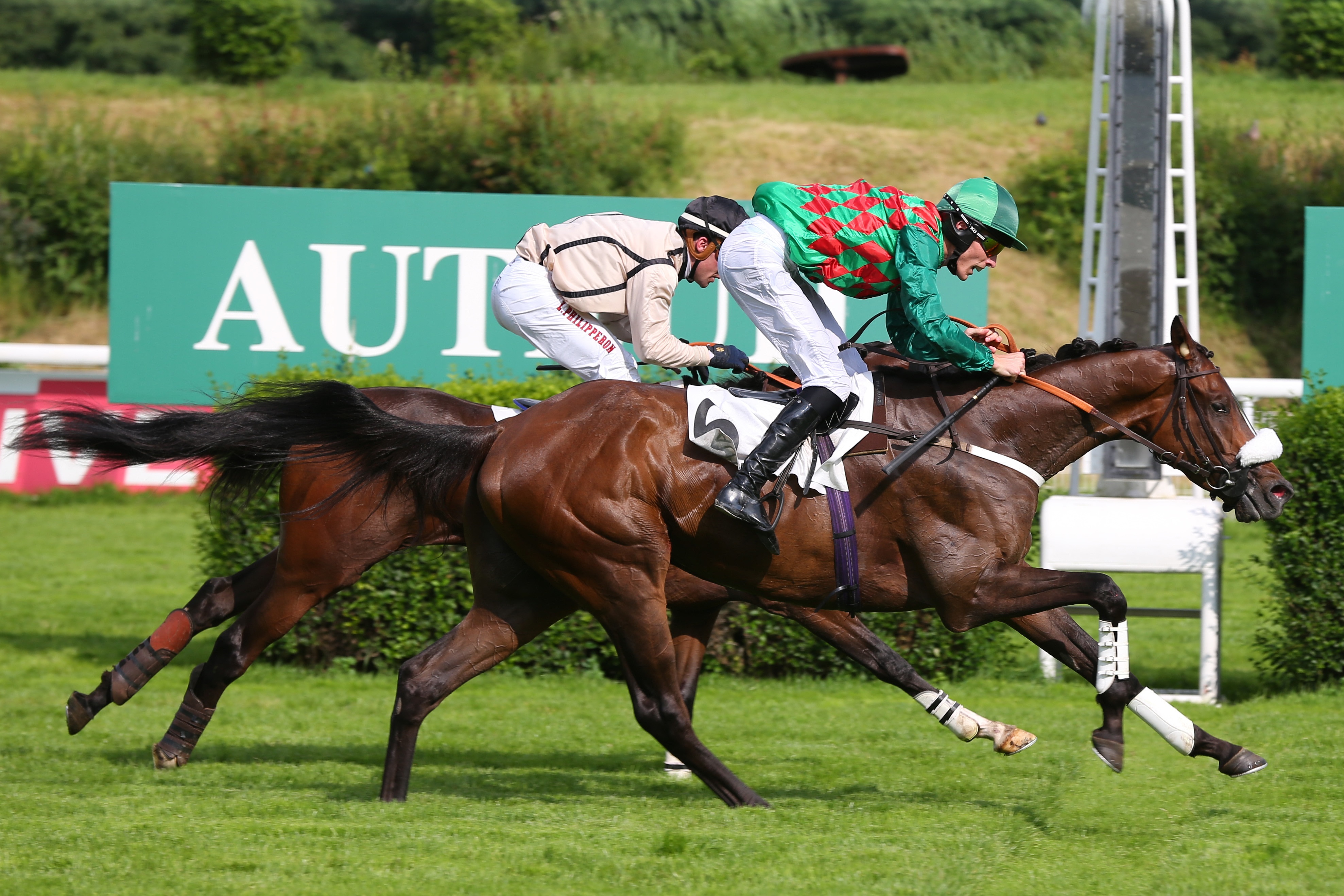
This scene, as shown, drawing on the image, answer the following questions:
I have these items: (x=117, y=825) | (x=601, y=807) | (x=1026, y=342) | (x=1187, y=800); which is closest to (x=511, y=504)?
(x=601, y=807)

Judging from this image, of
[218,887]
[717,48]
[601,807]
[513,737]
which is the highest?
[717,48]

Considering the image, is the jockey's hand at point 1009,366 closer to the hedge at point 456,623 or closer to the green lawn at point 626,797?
the green lawn at point 626,797

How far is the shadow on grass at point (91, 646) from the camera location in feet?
25.1

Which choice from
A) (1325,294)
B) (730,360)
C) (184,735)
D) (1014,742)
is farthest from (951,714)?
(1325,294)

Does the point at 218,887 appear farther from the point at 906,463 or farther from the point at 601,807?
the point at 906,463

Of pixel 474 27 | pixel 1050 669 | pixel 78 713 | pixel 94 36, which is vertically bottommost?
pixel 1050 669

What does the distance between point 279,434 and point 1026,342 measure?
494 inches

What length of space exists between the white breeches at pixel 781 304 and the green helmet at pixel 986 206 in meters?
0.55

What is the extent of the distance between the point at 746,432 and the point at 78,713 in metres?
2.73

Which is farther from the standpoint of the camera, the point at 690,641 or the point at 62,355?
the point at 62,355

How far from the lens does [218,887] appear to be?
366cm

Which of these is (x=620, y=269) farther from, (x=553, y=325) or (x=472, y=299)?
(x=472, y=299)

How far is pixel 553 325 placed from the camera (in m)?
5.16

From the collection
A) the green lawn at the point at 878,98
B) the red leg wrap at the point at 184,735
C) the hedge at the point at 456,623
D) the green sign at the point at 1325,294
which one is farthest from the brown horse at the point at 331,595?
the green lawn at the point at 878,98
